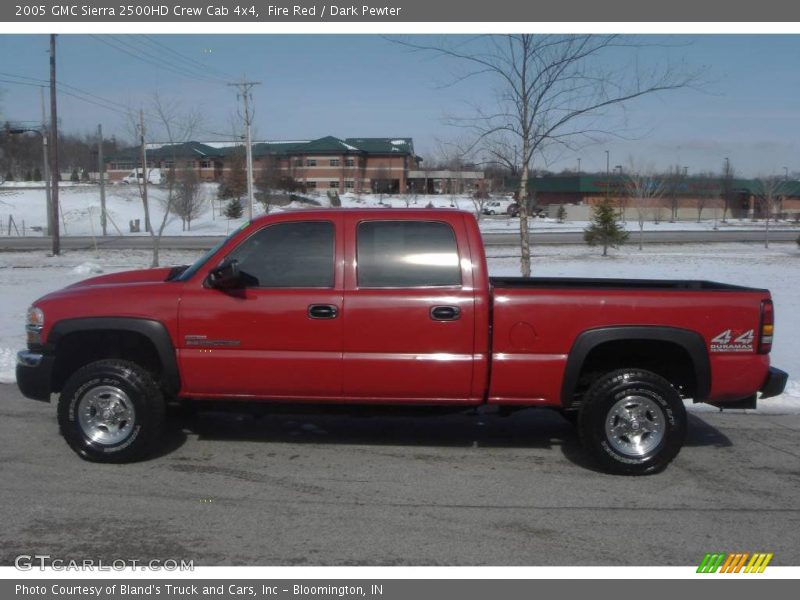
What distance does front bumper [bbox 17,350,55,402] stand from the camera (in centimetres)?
600

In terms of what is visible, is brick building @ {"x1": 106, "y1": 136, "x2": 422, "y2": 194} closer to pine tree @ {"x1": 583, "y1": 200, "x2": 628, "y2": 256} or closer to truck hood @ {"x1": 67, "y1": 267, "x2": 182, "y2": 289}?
pine tree @ {"x1": 583, "y1": 200, "x2": 628, "y2": 256}

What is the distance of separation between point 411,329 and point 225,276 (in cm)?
140

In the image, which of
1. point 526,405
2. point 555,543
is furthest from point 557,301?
point 555,543

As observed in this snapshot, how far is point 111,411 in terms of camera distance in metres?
6.04

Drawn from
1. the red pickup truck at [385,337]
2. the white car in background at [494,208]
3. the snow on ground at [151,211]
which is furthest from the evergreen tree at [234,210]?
the red pickup truck at [385,337]

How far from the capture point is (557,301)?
18.9ft

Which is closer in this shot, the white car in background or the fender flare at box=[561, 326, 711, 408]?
the fender flare at box=[561, 326, 711, 408]

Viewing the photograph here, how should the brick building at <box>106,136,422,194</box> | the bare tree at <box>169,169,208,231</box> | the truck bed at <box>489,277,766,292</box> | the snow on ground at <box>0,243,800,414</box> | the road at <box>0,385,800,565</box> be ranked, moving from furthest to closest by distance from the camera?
the brick building at <box>106,136,422,194</box> → the bare tree at <box>169,169,208,231</box> → the snow on ground at <box>0,243,800,414</box> → the truck bed at <box>489,277,766,292</box> → the road at <box>0,385,800,565</box>

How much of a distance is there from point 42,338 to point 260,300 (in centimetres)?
172

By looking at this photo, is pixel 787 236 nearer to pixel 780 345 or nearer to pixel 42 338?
pixel 780 345

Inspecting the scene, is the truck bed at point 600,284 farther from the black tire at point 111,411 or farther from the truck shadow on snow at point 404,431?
the black tire at point 111,411

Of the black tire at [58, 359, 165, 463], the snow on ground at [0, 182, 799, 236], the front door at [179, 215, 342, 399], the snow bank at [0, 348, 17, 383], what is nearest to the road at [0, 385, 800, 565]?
the black tire at [58, 359, 165, 463]

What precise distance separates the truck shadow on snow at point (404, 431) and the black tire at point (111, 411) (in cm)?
43

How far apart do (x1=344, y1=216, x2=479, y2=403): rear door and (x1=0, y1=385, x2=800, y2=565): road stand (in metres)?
0.67
